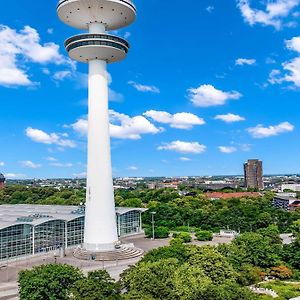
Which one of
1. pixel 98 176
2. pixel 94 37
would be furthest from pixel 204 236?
pixel 94 37

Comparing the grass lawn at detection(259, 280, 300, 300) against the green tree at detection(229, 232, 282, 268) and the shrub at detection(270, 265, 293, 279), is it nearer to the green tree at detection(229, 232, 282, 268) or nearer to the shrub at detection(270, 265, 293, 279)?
the shrub at detection(270, 265, 293, 279)

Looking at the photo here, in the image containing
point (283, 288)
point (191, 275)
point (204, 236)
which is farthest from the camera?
point (204, 236)

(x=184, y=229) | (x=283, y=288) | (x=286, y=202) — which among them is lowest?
(x=283, y=288)

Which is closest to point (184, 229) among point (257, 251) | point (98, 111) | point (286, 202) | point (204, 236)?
point (204, 236)

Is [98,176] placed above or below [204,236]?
above

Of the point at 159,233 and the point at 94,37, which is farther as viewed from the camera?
the point at 159,233

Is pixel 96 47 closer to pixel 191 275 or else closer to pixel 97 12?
pixel 97 12

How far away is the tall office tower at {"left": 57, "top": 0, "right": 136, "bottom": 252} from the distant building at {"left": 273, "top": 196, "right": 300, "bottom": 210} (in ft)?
246

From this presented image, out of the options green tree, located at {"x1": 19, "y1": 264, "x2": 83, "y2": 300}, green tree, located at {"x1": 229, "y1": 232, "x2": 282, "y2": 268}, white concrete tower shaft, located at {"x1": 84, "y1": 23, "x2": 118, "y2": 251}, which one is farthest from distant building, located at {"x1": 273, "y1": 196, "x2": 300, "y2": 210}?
green tree, located at {"x1": 19, "y1": 264, "x2": 83, "y2": 300}

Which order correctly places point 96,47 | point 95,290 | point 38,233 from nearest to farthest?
point 95,290 < point 96,47 < point 38,233

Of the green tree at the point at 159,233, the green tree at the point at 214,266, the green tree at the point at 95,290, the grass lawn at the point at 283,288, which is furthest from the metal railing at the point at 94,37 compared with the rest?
the grass lawn at the point at 283,288

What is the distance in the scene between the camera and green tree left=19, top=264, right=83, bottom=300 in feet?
114

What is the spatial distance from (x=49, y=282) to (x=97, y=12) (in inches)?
1479

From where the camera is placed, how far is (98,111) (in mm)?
60719
